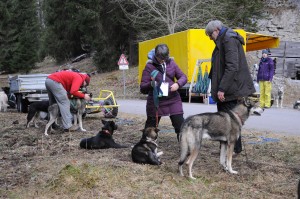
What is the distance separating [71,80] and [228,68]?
442 cm

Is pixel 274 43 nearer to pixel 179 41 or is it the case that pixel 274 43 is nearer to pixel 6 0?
pixel 179 41

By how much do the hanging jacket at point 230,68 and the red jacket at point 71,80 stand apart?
12.6 feet

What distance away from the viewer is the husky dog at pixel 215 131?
505 cm

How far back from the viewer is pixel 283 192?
4613 millimetres

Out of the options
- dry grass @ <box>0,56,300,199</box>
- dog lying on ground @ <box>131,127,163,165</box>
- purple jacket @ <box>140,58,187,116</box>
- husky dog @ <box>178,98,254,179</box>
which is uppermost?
purple jacket @ <box>140,58,187,116</box>

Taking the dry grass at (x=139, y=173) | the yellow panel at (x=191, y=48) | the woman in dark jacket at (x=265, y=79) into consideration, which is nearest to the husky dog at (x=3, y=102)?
the yellow panel at (x=191, y=48)

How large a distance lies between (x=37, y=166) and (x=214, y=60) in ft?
9.38

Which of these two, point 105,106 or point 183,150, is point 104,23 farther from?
point 183,150

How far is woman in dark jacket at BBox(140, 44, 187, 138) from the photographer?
19.3 ft

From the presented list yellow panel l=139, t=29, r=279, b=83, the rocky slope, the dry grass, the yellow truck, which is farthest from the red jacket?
the rocky slope

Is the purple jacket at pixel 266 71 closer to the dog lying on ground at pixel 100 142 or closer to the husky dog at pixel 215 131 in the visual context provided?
the dog lying on ground at pixel 100 142

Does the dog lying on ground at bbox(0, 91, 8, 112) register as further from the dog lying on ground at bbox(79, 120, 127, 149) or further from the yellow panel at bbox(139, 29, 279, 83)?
the dog lying on ground at bbox(79, 120, 127, 149)

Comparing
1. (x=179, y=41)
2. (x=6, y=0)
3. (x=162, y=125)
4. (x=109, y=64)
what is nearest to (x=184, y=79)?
(x=162, y=125)

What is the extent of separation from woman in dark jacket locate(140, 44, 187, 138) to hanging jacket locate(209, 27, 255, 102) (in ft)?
1.99
